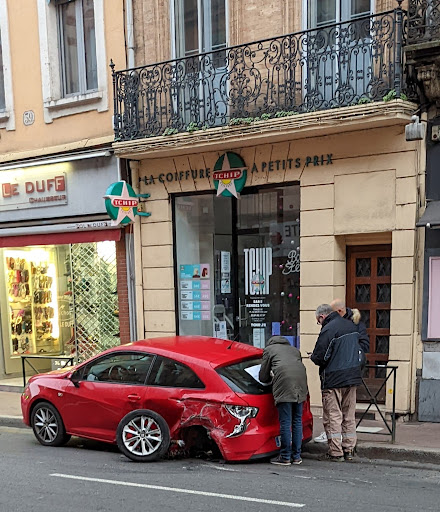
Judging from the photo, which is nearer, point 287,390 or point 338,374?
point 287,390

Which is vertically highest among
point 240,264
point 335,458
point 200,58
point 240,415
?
point 200,58

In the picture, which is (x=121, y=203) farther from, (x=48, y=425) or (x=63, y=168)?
(x=48, y=425)

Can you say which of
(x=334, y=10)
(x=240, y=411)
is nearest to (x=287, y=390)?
(x=240, y=411)

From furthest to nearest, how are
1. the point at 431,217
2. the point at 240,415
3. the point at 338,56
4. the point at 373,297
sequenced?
the point at 373,297 < the point at 338,56 < the point at 431,217 < the point at 240,415

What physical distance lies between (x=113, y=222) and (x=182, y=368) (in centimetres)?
464

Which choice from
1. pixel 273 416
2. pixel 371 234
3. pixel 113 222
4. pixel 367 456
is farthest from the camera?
pixel 113 222

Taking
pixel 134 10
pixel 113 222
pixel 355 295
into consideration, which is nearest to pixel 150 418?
pixel 355 295

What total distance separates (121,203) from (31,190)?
2882 mm

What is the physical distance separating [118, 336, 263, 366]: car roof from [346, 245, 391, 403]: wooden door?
264 cm

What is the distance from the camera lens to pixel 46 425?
25.7 ft

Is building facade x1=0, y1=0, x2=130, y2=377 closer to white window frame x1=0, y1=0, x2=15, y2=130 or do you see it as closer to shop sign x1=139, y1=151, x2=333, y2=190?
white window frame x1=0, y1=0, x2=15, y2=130

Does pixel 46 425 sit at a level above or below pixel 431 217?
below

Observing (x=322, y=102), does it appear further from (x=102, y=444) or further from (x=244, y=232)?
(x=102, y=444)

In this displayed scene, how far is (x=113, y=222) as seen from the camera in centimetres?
1068
